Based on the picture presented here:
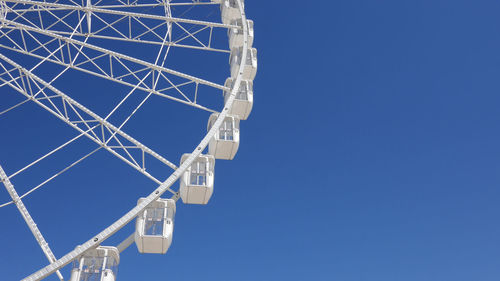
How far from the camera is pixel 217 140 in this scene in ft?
45.0

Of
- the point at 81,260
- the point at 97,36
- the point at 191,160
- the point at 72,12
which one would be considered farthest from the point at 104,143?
the point at 72,12

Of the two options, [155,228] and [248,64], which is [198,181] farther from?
[248,64]

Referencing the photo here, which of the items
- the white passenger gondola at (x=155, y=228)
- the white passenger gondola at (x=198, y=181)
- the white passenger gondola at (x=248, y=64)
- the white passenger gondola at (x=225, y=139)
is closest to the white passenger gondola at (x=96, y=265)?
the white passenger gondola at (x=155, y=228)

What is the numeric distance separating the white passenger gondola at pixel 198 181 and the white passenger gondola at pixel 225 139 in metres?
0.75

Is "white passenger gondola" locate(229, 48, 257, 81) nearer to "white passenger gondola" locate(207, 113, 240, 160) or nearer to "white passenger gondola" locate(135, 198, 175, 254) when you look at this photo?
"white passenger gondola" locate(207, 113, 240, 160)

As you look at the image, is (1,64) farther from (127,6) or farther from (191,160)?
(191,160)

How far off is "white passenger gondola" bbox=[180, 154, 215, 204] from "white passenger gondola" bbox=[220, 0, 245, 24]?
22.1 ft

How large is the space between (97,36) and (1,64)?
9.81 feet

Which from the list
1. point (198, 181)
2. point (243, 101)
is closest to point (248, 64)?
point (243, 101)

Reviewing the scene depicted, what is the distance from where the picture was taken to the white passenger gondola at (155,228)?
11.6m

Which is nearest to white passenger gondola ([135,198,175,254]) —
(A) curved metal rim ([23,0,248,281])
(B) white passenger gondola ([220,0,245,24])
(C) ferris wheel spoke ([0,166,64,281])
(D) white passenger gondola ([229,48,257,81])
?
(A) curved metal rim ([23,0,248,281])

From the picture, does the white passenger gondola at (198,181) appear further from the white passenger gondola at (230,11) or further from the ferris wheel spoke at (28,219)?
the white passenger gondola at (230,11)

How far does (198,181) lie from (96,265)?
326 centimetres

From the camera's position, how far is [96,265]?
10.8 metres
